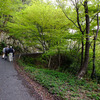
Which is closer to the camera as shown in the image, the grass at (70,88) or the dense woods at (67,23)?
the grass at (70,88)

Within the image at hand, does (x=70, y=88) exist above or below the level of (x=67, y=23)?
below

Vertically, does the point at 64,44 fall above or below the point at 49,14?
below

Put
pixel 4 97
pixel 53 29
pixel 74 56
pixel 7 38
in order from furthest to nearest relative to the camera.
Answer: pixel 7 38 < pixel 74 56 < pixel 53 29 < pixel 4 97

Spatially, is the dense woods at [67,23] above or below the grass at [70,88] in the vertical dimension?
above

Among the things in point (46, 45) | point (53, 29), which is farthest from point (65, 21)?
point (46, 45)

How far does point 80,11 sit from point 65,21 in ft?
4.89

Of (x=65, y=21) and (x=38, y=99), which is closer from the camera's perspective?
(x=38, y=99)

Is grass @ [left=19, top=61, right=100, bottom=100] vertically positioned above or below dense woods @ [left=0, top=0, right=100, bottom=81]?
below

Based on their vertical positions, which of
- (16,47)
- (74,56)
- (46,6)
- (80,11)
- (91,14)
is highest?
(46,6)

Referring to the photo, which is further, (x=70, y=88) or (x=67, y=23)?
(x=67, y=23)

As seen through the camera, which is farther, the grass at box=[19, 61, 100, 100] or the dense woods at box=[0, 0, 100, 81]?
the dense woods at box=[0, 0, 100, 81]

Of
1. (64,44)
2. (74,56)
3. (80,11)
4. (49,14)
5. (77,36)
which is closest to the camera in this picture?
(77,36)

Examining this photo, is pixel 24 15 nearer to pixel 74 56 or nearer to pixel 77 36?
pixel 77 36

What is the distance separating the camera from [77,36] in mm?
5938
